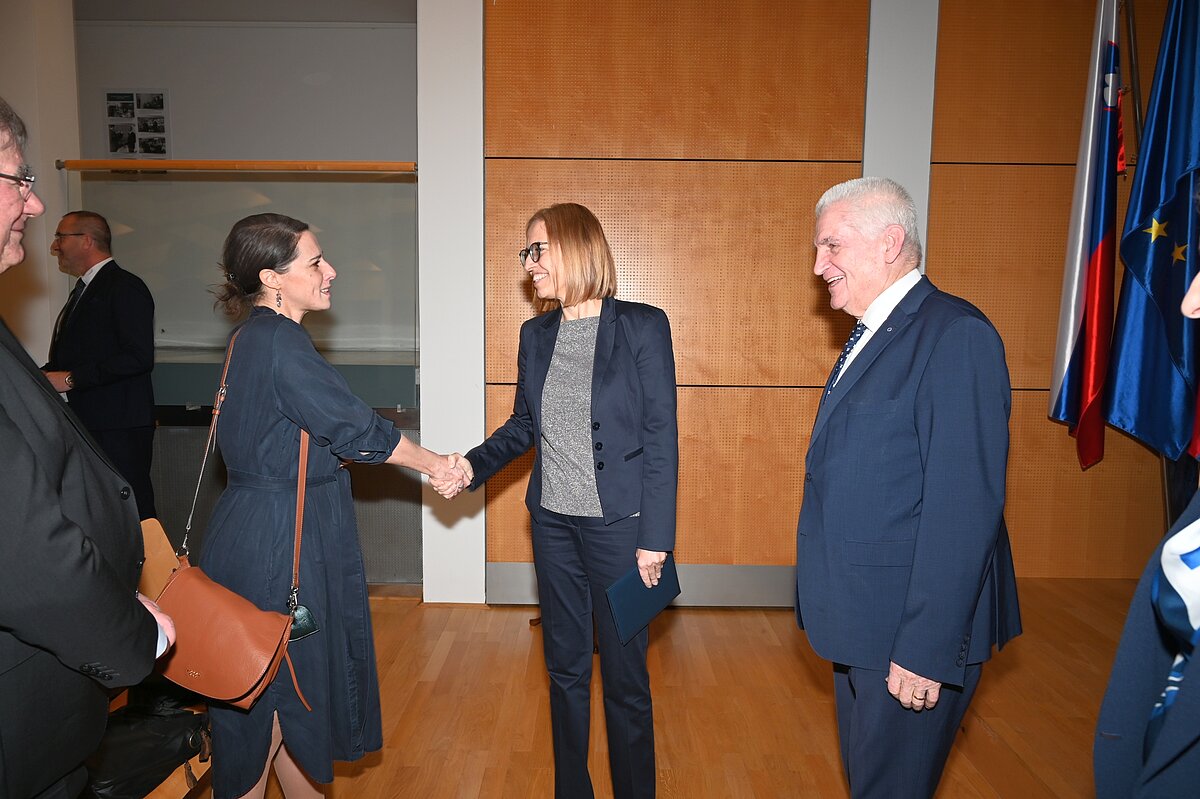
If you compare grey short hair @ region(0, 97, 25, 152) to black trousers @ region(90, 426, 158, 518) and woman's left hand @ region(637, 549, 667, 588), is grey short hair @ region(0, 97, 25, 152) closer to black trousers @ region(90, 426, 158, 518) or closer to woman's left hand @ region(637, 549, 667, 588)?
woman's left hand @ region(637, 549, 667, 588)

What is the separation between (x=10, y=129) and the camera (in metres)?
1.41

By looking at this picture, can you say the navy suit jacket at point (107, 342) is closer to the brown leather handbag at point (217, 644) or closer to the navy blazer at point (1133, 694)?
the brown leather handbag at point (217, 644)

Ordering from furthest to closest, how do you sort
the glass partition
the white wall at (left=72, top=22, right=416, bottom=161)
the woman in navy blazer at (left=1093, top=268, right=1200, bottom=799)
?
the white wall at (left=72, top=22, right=416, bottom=161) < the glass partition < the woman in navy blazer at (left=1093, top=268, right=1200, bottom=799)

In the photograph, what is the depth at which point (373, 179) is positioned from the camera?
457cm

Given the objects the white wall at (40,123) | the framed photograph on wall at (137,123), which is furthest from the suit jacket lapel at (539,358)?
the framed photograph on wall at (137,123)

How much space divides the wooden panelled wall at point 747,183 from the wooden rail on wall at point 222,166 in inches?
26.6

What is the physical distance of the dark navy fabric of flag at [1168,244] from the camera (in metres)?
3.23

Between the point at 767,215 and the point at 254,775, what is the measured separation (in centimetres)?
353

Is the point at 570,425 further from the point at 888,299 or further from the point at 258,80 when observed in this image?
the point at 258,80

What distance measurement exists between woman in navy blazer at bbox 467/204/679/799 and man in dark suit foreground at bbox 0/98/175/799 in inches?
47.1

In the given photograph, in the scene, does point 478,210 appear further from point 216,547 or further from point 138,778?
point 138,778

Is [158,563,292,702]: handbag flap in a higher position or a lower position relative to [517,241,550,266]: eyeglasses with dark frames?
lower

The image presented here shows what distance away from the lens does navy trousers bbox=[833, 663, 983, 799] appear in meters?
1.78

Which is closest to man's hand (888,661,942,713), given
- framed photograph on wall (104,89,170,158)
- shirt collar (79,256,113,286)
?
shirt collar (79,256,113,286)
